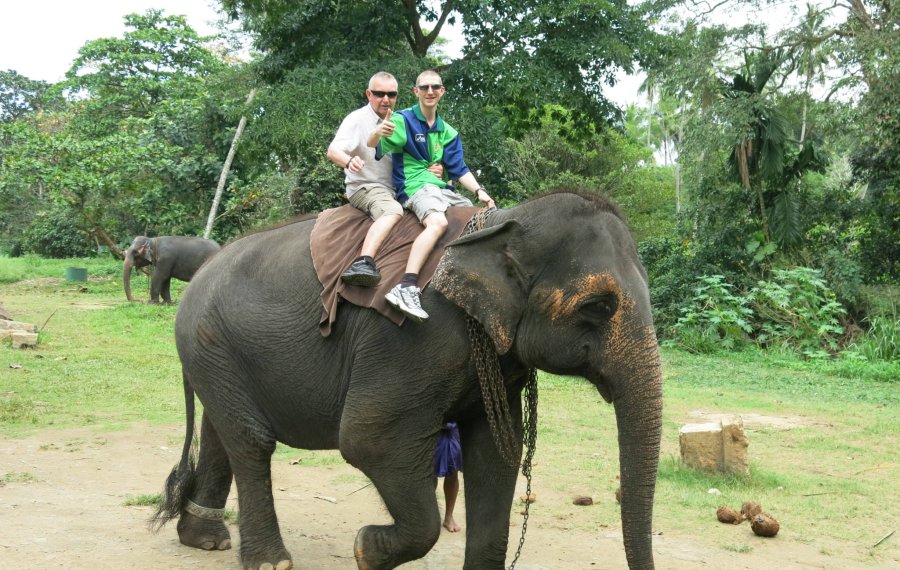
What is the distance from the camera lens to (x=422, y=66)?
16.9 m

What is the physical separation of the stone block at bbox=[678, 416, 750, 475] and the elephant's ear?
3641 millimetres

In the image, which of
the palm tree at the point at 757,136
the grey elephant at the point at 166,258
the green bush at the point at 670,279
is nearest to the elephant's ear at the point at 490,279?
the green bush at the point at 670,279

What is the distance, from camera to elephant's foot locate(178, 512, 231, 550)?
505 cm

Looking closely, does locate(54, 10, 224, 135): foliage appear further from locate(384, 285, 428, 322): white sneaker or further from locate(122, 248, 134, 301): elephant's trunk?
locate(384, 285, 428, 322): white sneaker

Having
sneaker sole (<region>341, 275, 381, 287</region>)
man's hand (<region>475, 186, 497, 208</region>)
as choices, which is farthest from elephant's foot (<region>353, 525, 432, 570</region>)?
man's hand (<region>475, 186, 497, 208</region>)

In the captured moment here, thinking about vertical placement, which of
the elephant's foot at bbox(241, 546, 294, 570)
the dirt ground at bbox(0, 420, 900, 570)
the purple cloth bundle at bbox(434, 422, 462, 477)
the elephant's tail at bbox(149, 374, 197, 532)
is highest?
the purple cloth bundle at bbox(434, 422, 462, 477)

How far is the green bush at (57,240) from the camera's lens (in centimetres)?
3434

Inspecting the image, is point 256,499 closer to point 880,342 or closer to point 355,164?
point 355,164

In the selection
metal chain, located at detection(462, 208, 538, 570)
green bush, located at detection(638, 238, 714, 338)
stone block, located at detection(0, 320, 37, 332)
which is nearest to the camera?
metal chain, located at detection(462, 208, 538, 570)

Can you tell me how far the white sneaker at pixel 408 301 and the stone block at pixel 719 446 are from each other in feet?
12.2

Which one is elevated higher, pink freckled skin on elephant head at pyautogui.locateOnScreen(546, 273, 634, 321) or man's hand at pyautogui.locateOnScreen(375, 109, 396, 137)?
man's hand at pyautogui.locateOnScreen(375, 109, 396, 137)

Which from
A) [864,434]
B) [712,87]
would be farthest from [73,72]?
[864,434]

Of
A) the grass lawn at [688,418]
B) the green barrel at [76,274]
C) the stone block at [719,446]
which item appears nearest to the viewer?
the grass lawn at [688,418]

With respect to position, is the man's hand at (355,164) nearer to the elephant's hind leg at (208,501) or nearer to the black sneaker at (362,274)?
the black sneaker at (362,274)
